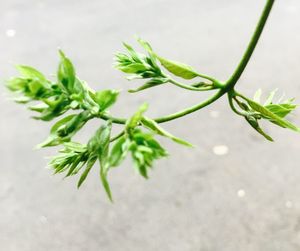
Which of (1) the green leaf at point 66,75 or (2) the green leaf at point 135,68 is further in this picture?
(2) the green leaf at point 135,68

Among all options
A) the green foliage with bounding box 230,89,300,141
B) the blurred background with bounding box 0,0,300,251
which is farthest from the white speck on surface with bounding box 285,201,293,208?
the green foliage with bounding box 230,89,300,141

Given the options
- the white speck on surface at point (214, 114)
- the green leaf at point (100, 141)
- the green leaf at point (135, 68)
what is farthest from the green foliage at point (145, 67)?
the white speck on surface at point (214, 114)

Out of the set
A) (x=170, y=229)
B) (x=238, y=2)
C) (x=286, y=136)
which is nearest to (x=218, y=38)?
(x=238, y=2)

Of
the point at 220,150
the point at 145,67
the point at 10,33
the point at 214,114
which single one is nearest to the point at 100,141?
the point at 145,67

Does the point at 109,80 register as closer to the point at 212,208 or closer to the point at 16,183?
the point at 16,183

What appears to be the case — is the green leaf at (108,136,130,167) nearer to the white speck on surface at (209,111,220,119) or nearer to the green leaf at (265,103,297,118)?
the green leaf at (265,103,297,118)

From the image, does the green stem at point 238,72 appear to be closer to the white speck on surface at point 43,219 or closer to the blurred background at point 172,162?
the blurred background at point 172,162

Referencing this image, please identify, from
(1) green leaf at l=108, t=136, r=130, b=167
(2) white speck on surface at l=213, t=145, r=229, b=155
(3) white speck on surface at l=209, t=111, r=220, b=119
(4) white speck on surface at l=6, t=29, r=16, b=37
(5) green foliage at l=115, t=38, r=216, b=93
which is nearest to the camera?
(1) green leaf at l=108, t=136, r=130, b=167
